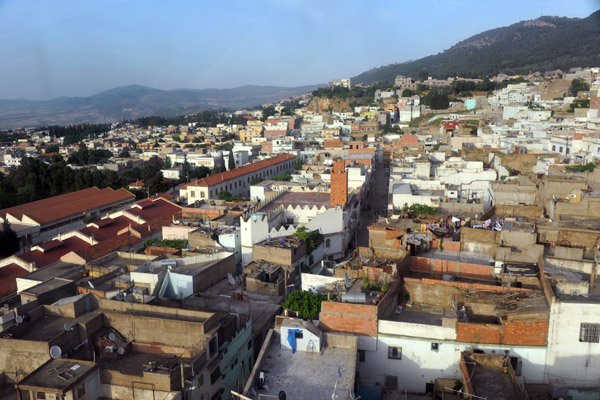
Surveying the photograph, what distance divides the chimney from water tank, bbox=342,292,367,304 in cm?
1220

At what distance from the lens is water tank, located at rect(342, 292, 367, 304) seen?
1149 cm

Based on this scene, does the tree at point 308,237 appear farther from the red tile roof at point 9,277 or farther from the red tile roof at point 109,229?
the red tile roof at point 9,277

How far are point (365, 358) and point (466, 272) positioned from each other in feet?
15.8

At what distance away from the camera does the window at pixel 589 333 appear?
10383 millimetres

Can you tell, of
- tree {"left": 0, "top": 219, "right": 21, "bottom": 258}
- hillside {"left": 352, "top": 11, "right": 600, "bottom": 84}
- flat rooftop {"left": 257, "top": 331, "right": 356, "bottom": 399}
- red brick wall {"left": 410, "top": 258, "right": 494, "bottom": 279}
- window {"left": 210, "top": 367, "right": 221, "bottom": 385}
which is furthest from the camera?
hillside {"left": 352, "top": 11, "right": 600, "bottom": 84}

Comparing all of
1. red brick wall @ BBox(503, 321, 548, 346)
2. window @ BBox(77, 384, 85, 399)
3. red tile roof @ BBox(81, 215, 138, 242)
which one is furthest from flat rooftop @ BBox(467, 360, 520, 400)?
red tile roof @ BBox(81, 215, 138, 242)

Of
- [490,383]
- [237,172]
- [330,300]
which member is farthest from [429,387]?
[237,172]

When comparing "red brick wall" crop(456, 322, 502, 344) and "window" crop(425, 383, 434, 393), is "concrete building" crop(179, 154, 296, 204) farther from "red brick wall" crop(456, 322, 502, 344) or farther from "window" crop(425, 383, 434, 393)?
"red brick wall" crop(456, 322, 502, 344)

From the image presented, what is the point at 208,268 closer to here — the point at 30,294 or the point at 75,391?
the point at 30,294

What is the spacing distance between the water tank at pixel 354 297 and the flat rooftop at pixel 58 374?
19.1 ft

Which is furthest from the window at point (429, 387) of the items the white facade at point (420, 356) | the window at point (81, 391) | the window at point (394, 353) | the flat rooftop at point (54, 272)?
the flat rooftop at point (54, 272)

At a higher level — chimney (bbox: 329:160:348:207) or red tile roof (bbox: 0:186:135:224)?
chimney (bbox: 329:160:348:207)

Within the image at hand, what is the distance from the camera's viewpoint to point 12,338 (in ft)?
34.9

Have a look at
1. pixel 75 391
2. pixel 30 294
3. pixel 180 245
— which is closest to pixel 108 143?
pixel 180 245
